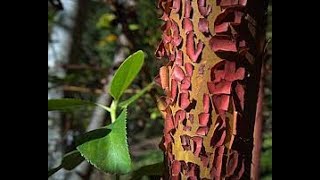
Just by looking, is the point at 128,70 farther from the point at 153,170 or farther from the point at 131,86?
the point at 131,86

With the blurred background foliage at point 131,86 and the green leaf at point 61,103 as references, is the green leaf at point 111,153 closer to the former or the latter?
the green leaf at point 61,103

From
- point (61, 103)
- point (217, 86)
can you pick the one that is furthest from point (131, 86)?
point (217, 86)

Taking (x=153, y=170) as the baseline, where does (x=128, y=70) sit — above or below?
above

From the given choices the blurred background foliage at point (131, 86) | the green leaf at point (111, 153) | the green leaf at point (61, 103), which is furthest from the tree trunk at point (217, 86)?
the blurred background foliage at point (131, 86)

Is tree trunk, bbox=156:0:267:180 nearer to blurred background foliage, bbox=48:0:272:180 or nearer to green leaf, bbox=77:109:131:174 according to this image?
green leaf, bbox=77:109:131:174
